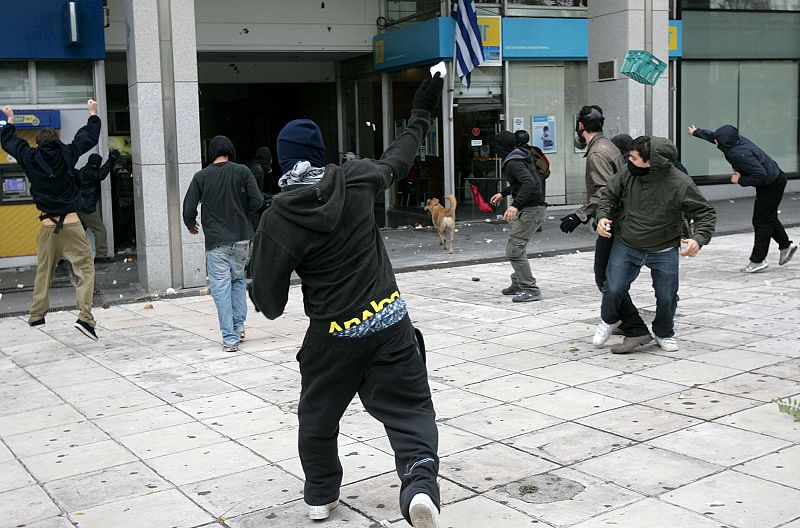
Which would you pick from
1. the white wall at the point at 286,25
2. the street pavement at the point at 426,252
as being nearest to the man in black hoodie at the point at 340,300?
the street pavement at the point at 426,252

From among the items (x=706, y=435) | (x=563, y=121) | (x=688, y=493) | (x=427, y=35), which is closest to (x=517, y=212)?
(x=706, y=435)

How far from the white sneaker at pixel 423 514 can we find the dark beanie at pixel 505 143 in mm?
6959

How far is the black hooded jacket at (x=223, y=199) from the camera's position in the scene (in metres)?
8.78

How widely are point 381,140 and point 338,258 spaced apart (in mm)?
15889

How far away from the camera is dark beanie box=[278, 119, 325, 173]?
4516mm

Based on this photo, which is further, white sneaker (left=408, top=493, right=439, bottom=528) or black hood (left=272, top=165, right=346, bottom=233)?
black hood (left=272, top=165, right=346, bottom=233)

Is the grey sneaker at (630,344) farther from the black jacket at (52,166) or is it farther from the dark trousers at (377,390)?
the black jacket at (52,166)

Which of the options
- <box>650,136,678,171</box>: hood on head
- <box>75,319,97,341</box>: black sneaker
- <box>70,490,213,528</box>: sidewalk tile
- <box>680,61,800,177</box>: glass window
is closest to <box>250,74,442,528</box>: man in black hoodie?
<box>70,490,213,528</box>: sidewalk tile

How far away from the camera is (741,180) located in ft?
37.8

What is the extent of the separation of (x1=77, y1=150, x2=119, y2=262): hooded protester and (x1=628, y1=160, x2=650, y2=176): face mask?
8673 mm

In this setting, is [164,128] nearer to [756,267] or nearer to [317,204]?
[756,267]

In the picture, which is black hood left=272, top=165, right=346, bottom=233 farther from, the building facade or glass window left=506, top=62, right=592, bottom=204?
glass window left=506, top=62, right=592, bottom=204

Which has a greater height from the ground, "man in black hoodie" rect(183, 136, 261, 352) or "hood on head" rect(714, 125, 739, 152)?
"hood on head" rect(714, 125, 739, 152)

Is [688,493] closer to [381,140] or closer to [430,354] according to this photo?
[430,354]
